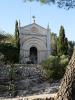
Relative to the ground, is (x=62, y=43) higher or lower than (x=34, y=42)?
lower

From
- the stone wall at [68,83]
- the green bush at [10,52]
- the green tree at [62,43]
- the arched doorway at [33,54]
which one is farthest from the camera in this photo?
the arched doorway at [33,54]

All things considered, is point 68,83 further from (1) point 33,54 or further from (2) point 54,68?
Answer: (1) point 33,54

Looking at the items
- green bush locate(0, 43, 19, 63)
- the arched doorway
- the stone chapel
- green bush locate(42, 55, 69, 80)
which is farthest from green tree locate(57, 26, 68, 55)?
green bush locate(42, 55, 69, 80)

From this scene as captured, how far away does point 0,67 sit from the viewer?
963 inches

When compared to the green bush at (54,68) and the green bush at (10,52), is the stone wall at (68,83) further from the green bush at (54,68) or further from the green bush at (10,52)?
the green bush at (10,52)

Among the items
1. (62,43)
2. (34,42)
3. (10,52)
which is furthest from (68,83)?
(34,42)

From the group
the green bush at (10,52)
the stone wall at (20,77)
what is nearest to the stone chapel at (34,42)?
the green bush at (10,52)

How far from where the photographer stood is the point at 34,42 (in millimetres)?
34438

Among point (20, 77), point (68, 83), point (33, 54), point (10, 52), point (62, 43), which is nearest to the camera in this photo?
point (68, 83)

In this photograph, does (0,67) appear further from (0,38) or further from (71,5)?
(71,5)

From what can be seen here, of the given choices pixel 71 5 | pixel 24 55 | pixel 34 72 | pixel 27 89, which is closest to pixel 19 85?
pixel 27 89

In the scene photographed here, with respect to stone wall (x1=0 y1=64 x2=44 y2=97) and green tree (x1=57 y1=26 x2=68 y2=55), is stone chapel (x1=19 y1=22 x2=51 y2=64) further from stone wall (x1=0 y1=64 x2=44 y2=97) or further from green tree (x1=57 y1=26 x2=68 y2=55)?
stone wall (x1=0 y1=64 x2=44 y2=97)

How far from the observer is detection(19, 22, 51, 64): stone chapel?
Answer: 33.8 metres

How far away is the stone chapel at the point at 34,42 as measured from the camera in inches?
1329
